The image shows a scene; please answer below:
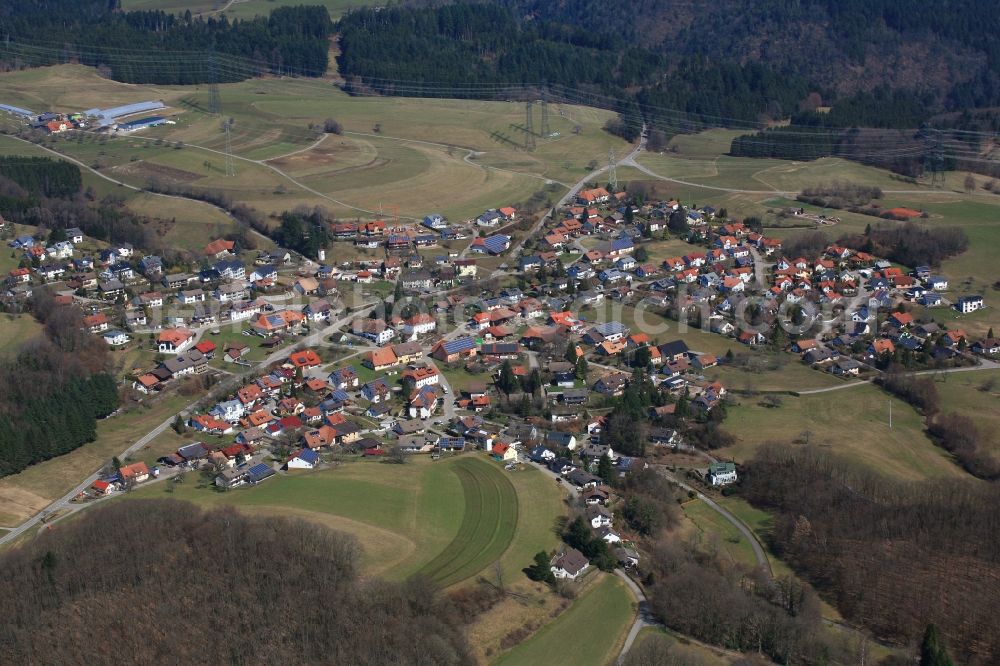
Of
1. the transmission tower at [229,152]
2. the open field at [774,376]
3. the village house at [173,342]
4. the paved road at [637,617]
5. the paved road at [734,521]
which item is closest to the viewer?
the paved road at [637,617]

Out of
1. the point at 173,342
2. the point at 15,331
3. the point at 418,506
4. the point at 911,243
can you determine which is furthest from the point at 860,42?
the point at 418,506

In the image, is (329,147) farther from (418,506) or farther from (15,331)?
(418,506)

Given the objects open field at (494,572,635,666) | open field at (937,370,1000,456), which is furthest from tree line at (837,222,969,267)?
open field at (494,572,635,666)

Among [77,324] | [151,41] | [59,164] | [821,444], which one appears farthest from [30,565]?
[151,41]

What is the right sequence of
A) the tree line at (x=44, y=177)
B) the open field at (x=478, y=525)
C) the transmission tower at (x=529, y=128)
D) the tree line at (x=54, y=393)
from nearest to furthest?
the open field at (x=478, y=525), the tree line at (x=54, y=393), the tree line at (x=44, y=177), the transmission tower at (x=529, y=128)

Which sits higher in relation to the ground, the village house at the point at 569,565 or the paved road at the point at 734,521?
the village house at the point at 569,565

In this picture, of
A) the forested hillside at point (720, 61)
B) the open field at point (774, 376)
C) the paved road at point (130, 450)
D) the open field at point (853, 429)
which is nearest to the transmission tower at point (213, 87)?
the forested hillside at point (720, 61)

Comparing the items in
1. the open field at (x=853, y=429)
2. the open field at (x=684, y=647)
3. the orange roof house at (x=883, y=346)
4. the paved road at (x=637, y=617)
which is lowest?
the paved road at (x=637, y=617)

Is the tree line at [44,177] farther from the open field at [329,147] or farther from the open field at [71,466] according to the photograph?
the open field at [71,466]

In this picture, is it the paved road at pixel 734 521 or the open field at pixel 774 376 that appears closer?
the paved road at pixel 734 521
